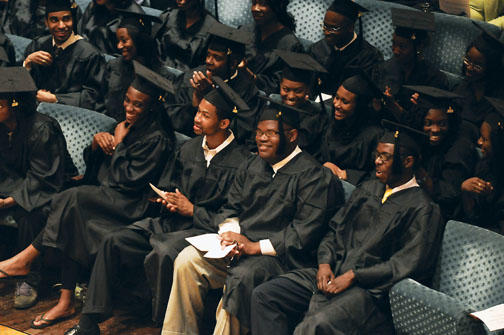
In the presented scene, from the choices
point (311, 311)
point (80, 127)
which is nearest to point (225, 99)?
point (80, 127)

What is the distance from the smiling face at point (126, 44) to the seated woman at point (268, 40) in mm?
768

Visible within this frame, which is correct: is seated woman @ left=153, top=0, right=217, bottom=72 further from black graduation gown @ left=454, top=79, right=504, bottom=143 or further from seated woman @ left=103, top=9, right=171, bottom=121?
black graduation gown @ left=454, top=79, right=504, bottom=143

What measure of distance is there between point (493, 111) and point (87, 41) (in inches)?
115

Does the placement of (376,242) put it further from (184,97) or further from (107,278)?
(184,97)

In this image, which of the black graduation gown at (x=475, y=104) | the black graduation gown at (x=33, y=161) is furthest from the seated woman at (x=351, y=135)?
the black graduation gown at (x=33, y=161)

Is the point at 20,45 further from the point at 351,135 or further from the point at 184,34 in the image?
the point at 351,135

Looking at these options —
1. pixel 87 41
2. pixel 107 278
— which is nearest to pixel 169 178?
pixel 107 278

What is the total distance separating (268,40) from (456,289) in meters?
2.54

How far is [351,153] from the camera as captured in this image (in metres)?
5.16

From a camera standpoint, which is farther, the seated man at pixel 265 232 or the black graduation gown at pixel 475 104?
the black graduation gown at pixel 475 104

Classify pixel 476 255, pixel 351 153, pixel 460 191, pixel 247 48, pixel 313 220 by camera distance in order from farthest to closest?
pixel 247 48, pixel 351 153, pixel 460 191, pixel 313 220, pixel 476 255

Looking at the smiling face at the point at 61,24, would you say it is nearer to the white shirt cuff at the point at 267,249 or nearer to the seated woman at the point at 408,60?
the seated woman at the point at 408,60

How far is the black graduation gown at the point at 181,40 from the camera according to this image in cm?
632

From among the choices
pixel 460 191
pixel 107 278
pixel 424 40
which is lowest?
pixel 107 278
